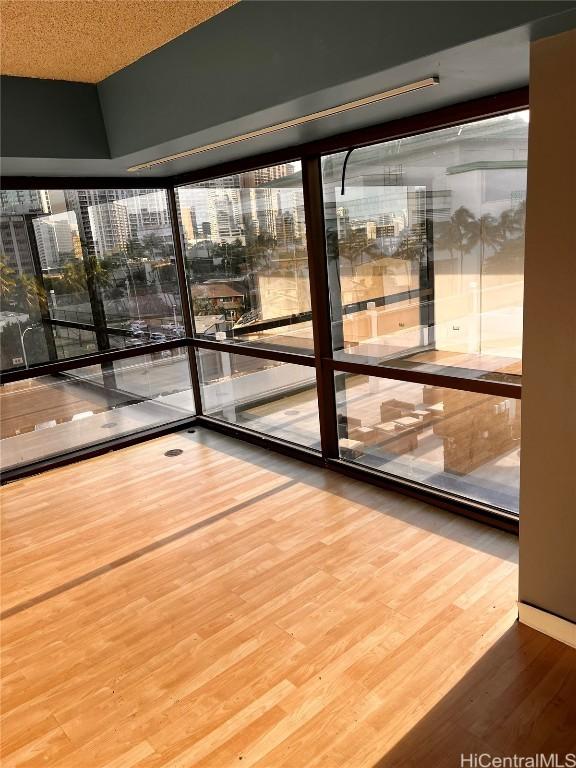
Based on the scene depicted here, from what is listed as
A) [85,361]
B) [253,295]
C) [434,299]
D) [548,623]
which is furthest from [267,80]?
[85,361]

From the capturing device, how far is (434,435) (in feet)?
13.8

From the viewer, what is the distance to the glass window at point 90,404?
5254 mm

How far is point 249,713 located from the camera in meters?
2.46

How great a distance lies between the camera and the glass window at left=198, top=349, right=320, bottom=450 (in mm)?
5094

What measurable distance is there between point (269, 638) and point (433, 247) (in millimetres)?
2664

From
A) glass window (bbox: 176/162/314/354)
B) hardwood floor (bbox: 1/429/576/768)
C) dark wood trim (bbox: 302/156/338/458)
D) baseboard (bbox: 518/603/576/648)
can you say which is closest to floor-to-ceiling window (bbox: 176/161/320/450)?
glass window (bbox: 176/162/314/354)

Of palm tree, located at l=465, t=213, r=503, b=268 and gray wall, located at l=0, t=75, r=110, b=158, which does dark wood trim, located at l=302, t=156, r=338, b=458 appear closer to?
palm tree, located at l=465, t=213, r=503, b=268

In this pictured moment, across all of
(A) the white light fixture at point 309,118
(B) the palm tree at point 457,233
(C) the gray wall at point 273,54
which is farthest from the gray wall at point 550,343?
(B) the palm tree at point 457,233

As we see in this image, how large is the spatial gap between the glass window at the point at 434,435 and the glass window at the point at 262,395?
0.37m

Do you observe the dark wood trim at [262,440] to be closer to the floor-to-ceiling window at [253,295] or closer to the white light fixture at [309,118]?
the floor-to-ceiling window at [253,295]

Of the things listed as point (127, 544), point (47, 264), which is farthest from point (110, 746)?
point (47, 264)

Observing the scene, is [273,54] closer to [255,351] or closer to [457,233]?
[457,233]

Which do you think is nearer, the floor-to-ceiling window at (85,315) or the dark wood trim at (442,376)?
the dark wood trim at (442,376)

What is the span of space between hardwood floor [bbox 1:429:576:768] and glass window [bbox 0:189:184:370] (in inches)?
66.4
